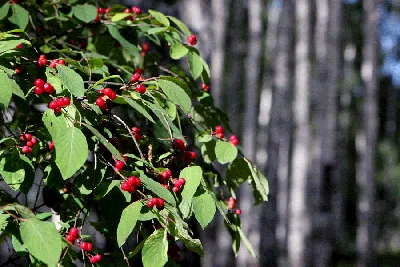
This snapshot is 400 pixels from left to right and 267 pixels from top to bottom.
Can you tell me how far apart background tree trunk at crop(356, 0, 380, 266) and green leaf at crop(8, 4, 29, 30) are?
12.6m

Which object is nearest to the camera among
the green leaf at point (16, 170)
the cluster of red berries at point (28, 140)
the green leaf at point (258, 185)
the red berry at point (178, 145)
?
the green leaf at point (16, 170)

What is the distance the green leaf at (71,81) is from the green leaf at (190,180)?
0.34m

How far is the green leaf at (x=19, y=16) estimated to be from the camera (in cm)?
187

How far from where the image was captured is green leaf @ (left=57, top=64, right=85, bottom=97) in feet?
4.28

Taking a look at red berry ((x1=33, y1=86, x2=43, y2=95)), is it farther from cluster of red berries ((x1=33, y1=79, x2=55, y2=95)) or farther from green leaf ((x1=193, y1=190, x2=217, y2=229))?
green leaf ((x1=193, y1=190, x2=217, y2=229))

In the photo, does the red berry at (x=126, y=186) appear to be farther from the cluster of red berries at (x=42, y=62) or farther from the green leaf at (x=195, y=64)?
the green leaf at (x=195, y=64)

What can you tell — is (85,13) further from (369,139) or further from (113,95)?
(369,139)

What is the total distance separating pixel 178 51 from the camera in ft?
5.86

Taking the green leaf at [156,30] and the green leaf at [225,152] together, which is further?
the green leaf at [156,30]

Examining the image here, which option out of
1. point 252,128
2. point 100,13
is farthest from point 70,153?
point 252,128

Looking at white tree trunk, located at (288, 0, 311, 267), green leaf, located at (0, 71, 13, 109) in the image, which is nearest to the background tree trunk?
white tree trunk, located at (288, 0, 311, 267)

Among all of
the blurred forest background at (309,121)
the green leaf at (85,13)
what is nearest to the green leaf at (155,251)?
the green leaf at (85,13)

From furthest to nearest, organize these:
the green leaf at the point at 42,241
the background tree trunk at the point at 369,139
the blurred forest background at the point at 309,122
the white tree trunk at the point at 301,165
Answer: the background tree trunk at the point at 369,139 < the blurred forest background at the point at 309,122 < the white tree trunk at the point at 301,165 < the green leaf at the point at 42,241

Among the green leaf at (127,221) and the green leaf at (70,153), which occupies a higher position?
the green leaf at (70,153)
